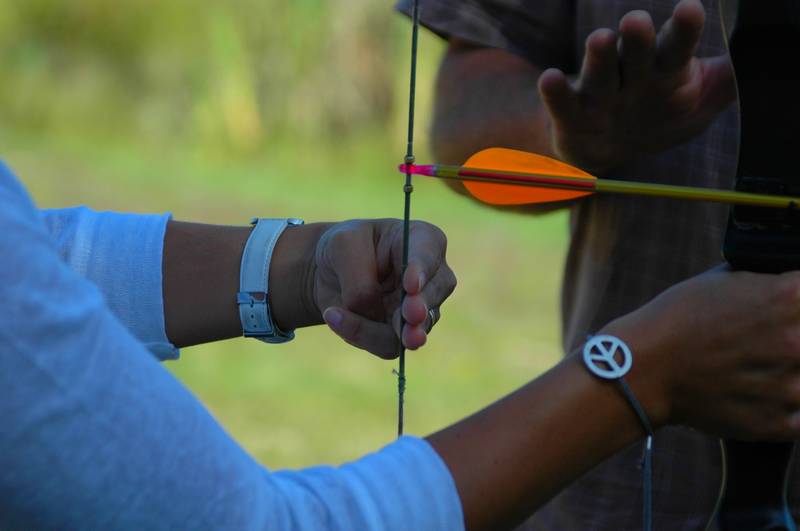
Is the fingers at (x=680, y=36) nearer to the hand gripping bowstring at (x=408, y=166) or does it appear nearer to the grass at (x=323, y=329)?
the hand gripping bowstring at (x=408, y=166)

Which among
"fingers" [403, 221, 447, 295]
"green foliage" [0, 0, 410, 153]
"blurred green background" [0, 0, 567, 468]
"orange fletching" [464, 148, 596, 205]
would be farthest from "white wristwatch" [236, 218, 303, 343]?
"green foliage" [0, 0, 410, 153]

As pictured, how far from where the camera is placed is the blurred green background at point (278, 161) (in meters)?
3.45

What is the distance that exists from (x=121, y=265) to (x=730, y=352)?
59cm

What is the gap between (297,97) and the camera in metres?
5.07

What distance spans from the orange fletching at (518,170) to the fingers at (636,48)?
114mm

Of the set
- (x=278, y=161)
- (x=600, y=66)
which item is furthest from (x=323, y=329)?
(x=600, y=66)

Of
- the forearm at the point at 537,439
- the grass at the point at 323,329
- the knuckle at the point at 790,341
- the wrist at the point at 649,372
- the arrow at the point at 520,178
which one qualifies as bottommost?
the grass at the point at 323,329

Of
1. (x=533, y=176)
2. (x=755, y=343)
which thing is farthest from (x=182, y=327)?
(x=755, y=343)

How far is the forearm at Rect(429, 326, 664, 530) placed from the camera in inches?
29.5

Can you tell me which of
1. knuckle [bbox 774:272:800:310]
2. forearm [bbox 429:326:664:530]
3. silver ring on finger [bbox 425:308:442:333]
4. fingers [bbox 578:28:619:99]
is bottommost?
forearm [bbox 429:326:664:530]

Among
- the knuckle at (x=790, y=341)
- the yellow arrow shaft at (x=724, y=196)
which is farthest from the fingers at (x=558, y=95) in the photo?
the knuckle at (x=790, y=341)

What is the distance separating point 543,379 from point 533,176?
173 millimetres

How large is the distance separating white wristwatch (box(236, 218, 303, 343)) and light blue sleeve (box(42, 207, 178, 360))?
0.26ft

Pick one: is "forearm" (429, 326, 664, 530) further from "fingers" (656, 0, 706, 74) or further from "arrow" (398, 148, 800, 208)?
"fingers" (656, 0, 706, 74)
